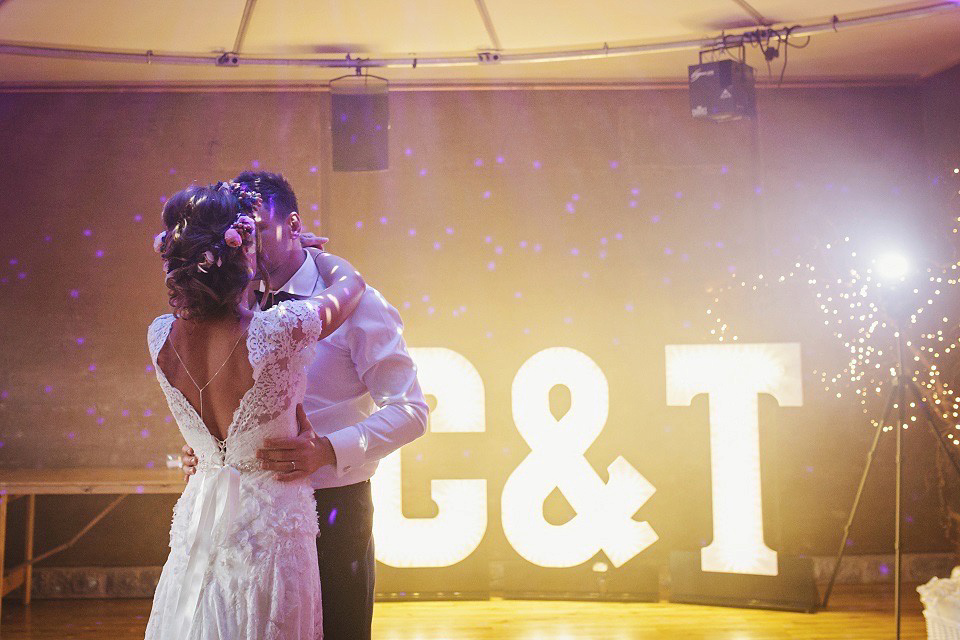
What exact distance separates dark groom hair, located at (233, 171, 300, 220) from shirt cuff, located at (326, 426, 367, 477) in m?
0.56

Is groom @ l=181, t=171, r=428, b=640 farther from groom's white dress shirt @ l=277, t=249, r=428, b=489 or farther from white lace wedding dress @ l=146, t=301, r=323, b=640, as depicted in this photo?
white lace wedding dress @ l=146, t=301, r=323, b=640

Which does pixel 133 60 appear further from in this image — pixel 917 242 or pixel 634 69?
pixel 917 242

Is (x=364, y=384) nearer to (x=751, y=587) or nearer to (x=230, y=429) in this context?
(x=230, y=429)

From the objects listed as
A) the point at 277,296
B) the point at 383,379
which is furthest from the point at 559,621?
the point at 277,296

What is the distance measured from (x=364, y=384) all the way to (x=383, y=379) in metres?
0.07

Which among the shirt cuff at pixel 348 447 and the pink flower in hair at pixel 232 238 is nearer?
the pink flower in hair at pixel 232 238

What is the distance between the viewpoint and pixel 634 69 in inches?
187

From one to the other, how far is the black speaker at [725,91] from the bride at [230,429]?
313cm

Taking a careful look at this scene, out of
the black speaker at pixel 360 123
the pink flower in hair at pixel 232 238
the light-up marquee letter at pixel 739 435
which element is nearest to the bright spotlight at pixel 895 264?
the light-up marquee letter at pixel 739 435

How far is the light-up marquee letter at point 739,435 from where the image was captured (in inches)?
169

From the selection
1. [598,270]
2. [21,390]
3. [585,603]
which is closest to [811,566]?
[585,603]

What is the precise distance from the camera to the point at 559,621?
4.14m

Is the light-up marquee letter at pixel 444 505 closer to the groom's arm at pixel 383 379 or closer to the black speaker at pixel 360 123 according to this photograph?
the black speaker at pixel 360 123

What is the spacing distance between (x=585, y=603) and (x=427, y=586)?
0.90 m
